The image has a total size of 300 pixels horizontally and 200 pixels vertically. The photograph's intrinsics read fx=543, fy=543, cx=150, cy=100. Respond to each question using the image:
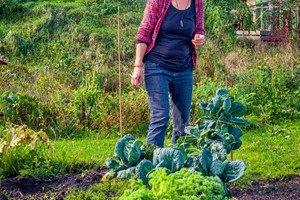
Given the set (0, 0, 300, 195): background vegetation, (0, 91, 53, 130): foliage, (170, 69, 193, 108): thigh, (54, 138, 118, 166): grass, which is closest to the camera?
(170, 69, 193, 108): thigh

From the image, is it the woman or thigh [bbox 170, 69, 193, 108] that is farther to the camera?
thigh [bbox 170, 69, 193, 108]

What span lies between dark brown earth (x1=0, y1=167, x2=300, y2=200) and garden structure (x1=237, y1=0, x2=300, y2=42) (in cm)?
772

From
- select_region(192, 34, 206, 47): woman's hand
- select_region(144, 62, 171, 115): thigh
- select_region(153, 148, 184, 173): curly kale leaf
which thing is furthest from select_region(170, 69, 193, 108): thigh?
select_region(153, 148, 184, 173): curly kale leaf

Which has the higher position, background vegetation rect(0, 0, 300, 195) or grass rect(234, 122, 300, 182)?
background vegetation rect(0, 0, 300, 195)

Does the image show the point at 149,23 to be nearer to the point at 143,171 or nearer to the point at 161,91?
the point at 161,91

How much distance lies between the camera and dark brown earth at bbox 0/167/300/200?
13.2 feet

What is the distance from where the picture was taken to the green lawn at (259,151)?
5057 millimetres

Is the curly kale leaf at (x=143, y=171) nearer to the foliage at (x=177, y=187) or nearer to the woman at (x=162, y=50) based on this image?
the foliage at (x=177, y=187)

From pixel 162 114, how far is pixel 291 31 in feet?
28.2

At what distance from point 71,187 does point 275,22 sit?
1038 centimetres

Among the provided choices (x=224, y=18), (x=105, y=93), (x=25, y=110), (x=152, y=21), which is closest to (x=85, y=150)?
(x=25, y=110)

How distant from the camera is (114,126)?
705 centimetres

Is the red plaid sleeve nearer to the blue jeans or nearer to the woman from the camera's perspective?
the woman

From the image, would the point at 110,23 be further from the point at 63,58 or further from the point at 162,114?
the point at 162,114
